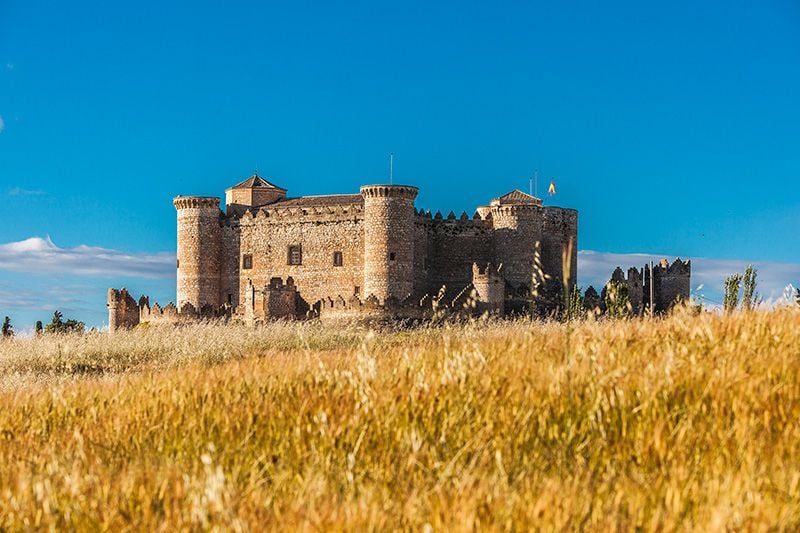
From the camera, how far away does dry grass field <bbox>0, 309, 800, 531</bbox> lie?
154 inches

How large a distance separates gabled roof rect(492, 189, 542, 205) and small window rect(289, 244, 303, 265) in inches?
412

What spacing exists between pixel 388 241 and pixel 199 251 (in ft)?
36.2

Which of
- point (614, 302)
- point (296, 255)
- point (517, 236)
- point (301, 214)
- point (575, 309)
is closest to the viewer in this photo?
point (614, 302)

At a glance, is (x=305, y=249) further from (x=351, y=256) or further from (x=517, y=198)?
(x=517, y=198)

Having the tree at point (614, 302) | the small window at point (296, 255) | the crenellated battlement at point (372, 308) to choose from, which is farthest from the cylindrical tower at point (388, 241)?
the tree at point (614, 302)

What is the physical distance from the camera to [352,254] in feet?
158

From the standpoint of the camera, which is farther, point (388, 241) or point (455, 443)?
point (388, 241)

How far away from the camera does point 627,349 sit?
6.79m

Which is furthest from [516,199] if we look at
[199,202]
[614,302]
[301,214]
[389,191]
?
[614,302]

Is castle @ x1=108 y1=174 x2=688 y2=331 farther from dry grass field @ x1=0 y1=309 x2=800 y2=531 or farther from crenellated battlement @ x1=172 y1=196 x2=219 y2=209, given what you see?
dry grass field @ x1=0 y1=309 x2=800 y2=531

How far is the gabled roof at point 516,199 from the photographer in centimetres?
4934

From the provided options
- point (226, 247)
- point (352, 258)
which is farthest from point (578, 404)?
point (226, 247)

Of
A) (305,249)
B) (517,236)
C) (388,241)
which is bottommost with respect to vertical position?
(305,249)

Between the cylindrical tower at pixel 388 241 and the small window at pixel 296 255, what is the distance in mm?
4401
